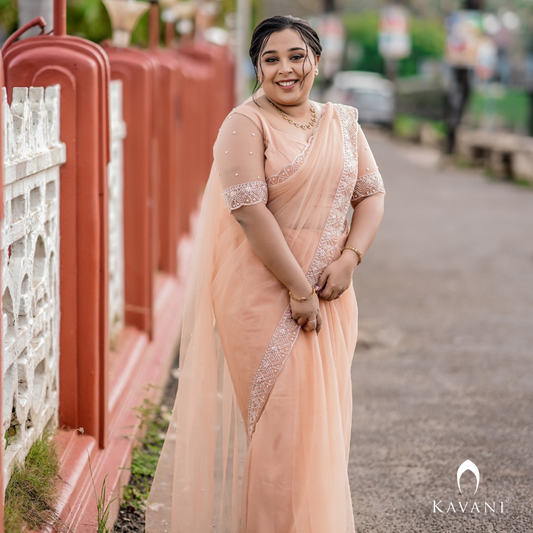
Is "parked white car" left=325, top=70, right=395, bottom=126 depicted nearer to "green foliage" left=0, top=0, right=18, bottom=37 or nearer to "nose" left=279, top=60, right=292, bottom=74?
"green foliage" left=0, top=0, right=18, bottom=37

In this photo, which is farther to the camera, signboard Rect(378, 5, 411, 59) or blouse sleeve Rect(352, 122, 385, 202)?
signboard Rect(378, 5, 411, 59)

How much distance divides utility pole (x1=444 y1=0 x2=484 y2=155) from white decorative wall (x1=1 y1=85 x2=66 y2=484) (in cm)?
1747

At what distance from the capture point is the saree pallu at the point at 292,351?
106 inches

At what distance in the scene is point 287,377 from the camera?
2697 mm

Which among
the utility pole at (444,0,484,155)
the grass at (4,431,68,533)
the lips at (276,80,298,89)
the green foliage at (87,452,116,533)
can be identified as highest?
the lips at (276,80,298,89)

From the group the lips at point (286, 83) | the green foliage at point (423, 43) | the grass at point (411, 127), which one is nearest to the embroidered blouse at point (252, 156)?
the lips at point (286, 83)

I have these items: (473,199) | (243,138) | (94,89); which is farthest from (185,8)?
(243,138)

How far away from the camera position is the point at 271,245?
8.63 feet

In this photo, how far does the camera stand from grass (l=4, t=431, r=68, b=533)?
2.54 m

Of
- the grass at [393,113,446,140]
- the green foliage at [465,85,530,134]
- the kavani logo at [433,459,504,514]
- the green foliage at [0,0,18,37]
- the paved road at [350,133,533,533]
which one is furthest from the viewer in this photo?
the grass at [393,113,446,140]

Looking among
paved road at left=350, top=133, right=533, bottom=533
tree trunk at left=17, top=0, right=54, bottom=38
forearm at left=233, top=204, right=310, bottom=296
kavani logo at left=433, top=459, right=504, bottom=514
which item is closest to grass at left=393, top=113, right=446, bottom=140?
paved road at left=350, top=133, right=533, bottom=533

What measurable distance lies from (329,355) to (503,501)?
1292 mm

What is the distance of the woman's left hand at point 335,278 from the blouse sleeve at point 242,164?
307 mm

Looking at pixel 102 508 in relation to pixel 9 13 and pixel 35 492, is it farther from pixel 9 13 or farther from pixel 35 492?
pixel 9 13
